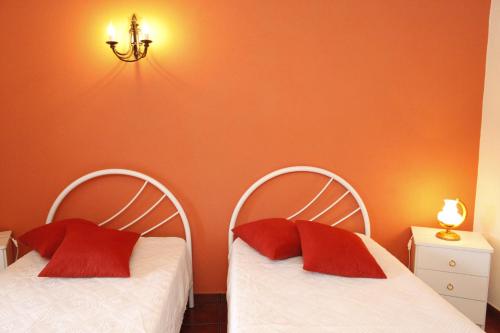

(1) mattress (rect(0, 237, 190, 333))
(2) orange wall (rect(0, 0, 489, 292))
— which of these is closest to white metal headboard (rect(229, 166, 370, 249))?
(2) orange wall (rect(0, 0, 489, 292))

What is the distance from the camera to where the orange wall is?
2.19 metres

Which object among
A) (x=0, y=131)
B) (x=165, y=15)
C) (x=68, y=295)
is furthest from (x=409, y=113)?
(x=0, y=131)

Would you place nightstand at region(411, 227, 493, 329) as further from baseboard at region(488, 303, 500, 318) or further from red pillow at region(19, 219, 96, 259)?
red pillow at region(19, 219, 96, 259)

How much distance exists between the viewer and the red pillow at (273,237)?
189cm

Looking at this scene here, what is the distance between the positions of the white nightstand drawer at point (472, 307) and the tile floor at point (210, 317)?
4.9 inches

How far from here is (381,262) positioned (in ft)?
6.19

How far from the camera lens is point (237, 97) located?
2254 mm

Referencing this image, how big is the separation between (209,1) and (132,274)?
1741 millimetres

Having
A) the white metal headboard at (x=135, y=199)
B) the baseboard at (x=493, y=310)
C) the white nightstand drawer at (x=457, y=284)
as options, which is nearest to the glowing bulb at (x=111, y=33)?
the white metal headboard at (x=135, y=199)

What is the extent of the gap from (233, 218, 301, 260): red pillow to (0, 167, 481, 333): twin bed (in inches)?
2.1

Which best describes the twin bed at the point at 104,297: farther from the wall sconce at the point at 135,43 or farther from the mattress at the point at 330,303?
the wall sconce at the point at 135,43

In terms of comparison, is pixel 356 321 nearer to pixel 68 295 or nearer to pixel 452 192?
pixel 68 295

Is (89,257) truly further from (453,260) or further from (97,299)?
(453,260)

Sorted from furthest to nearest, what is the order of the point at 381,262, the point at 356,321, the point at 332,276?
the point at 381,262, the point at 332,276, the point at 356,321
